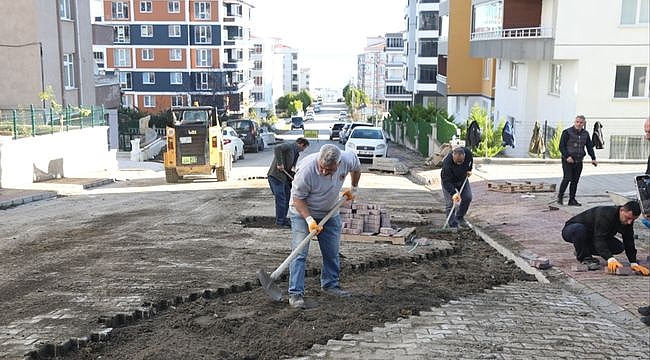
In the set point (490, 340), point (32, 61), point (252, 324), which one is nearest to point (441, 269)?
point (490, 340)

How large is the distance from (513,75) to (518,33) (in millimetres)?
2387

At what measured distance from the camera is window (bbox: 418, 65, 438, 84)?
61.3 m

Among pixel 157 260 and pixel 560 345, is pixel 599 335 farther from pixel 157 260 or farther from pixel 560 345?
pixel 157 260

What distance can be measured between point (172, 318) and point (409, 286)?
2.56 metres

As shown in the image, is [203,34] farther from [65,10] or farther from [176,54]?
[65,10]

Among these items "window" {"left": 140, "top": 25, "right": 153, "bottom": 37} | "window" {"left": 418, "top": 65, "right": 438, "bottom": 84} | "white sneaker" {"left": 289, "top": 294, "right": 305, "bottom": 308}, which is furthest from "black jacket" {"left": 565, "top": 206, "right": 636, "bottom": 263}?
"window" {"left": 140, "top": 25, "right": 153, "bottom": 37}

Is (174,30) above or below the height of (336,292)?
above

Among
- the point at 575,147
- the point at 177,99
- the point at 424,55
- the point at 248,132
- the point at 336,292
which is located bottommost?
the point at 248,132

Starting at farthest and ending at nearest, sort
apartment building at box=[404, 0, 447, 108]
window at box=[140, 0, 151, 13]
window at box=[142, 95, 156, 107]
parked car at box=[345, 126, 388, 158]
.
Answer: window at box=[142, 95, 156, 107], window at box=[140, 0, 151, 13], apartment building at box=[404, 0, 447, 108], parked car at box=[345, 126, 388, 158]

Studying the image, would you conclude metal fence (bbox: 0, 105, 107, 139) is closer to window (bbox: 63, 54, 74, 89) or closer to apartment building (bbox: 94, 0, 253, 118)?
window (bbox: 63, 54, 74, 89)

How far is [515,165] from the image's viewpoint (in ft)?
67.5

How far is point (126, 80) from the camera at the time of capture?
223ft

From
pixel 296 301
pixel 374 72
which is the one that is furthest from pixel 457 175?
pixel 374 72

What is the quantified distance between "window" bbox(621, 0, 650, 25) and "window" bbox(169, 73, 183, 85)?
50474 millimetres
